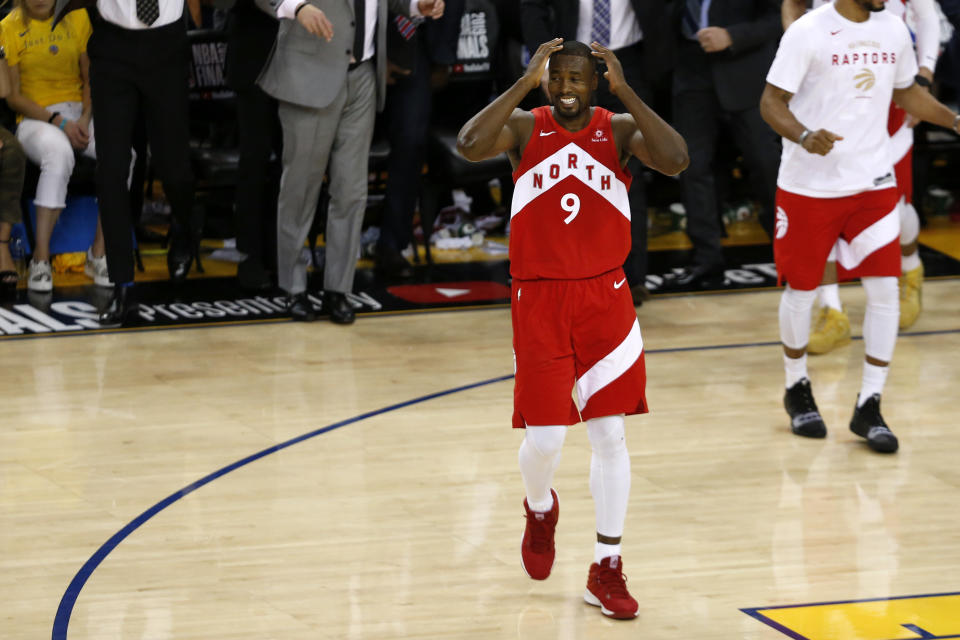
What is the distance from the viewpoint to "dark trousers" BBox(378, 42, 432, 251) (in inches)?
324

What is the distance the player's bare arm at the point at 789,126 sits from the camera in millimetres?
5176

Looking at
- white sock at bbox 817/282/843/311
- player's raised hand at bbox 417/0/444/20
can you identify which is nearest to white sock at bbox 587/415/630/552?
white sock at bbox 817/282/843/311

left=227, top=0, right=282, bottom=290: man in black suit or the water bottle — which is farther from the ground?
left=227, top=0, right=282, bottom=290: man in black suit

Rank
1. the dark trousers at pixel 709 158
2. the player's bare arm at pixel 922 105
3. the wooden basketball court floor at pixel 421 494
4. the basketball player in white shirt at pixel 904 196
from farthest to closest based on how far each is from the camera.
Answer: the dark trousers at pixel 709 158
the basketball player in white shirt at pixel 904 196
the player's bare arm at pixel 922 105
the wooden basketball court floor at pixel 421 494

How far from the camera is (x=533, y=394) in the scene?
158 inches

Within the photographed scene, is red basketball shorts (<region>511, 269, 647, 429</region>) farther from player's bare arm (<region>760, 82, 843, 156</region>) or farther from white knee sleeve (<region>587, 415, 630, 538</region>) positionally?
player's bare arm (<region>760, 82, 843, 156</region>)

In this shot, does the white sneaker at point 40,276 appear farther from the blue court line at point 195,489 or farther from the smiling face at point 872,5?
the smiling face at point 872,5

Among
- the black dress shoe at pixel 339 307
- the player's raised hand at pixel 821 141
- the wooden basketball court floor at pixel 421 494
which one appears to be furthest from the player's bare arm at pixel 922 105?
the black dress shoe at pixel 339 307

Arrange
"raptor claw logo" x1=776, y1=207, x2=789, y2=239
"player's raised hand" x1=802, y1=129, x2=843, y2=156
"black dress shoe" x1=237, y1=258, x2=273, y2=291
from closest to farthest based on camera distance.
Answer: "player's raised hand" x1=802, y1=129, x2=843, y2=156
"raptor claw logo" x1=776, y1=207, x2=789, y2=239
"black dress shoe" x1=237, y1=258, x2=273, y2=291

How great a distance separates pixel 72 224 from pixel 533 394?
5177 millimetres

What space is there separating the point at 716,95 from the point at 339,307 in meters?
2.41

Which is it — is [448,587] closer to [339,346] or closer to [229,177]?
[339,346]

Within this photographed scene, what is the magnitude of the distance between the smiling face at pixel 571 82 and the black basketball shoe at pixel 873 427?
2255 millimetres

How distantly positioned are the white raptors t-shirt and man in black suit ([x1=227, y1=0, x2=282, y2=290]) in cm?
323
